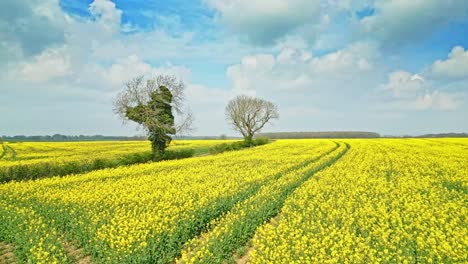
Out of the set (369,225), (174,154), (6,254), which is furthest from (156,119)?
(369,225)

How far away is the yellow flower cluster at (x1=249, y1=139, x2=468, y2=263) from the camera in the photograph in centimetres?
698

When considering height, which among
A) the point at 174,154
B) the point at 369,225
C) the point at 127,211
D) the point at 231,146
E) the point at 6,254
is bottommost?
the point at 6,254

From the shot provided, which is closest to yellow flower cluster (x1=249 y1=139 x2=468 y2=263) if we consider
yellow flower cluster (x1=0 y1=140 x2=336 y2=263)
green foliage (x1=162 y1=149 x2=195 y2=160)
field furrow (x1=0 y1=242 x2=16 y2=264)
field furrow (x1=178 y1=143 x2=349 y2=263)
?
field furrow (x1=178 y1=143 x2=349 y2=263)

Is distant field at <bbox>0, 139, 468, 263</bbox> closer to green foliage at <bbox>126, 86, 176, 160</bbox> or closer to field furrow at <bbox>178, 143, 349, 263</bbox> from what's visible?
field furrow at <bbox>178, 143, 349, 263</bbox>

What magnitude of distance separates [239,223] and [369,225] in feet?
12.5

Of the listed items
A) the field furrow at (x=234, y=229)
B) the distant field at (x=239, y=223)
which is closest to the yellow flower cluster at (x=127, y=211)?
the distant field at (x=239, y=223)

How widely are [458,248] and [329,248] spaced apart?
3.01 metres

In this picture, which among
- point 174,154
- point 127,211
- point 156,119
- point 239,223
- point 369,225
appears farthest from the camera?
point 174,154

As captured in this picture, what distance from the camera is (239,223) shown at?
9297 millimetres

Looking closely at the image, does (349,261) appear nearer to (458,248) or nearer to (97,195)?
(458,248)

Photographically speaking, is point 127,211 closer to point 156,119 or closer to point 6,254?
point 6,254

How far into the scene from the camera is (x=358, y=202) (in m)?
11.7

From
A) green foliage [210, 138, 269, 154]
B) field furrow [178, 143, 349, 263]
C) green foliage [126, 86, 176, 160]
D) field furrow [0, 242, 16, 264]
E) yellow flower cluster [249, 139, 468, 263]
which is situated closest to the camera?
yellow flower cluster [249, 139, 468, 263]

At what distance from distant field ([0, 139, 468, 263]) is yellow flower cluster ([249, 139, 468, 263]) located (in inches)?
1.5
